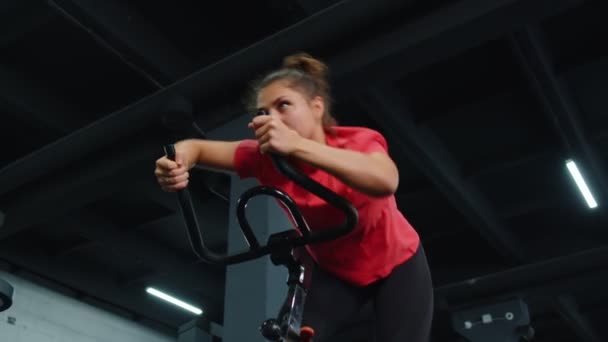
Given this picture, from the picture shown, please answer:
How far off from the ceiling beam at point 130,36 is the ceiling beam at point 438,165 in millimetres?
1173

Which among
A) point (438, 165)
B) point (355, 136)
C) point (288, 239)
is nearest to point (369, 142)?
point (355, 136)

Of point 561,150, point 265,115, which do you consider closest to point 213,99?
point 265,115

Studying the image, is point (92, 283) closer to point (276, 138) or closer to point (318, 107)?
point (318, 107)

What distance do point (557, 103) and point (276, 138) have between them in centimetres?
344

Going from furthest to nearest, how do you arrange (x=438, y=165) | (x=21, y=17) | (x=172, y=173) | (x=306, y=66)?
(x=438, y=165) → (x=21, y=17) → (x=306, y=66) → (x=172, y=173)

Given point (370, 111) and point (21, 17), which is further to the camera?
point (370, 111)

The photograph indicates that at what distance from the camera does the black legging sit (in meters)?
1.23

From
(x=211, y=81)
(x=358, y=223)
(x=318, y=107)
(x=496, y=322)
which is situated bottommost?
(x=358, y=223)

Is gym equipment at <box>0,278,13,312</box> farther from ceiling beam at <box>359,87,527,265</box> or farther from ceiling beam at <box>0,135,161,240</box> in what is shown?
ceiling beam at <box>359,87,527,265</box>

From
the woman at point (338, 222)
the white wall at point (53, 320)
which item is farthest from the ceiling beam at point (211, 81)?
the white wall at point (53, 320)

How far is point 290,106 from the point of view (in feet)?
3.96

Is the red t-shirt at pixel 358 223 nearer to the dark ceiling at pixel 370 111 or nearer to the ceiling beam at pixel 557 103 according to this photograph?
the dark ceiling at pixel 370 111

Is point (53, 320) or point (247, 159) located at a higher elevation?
point (53, 320)

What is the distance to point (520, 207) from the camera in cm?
542
